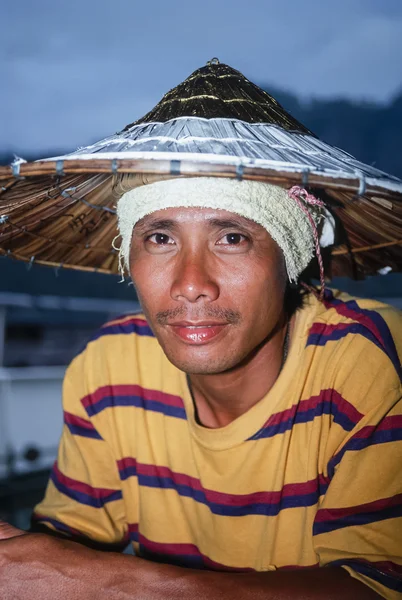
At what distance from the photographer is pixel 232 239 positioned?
1685mm

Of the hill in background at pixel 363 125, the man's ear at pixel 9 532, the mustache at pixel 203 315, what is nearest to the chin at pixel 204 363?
the mustache at pixel 203 315

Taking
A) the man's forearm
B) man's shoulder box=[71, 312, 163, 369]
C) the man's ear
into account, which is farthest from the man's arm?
man's shoulder box=[71, 312, 163, 369]

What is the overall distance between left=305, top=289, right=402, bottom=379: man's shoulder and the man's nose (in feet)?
1.51

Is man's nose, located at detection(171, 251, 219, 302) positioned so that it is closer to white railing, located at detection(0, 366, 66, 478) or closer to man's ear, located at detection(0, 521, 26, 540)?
man's ear, located at detection(0, 521, 26, 540)

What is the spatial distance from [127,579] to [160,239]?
0.99 m

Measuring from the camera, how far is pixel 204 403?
207cm

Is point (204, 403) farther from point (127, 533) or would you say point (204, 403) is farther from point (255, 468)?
point (127, 533)

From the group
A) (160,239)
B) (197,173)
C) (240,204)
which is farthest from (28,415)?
(197,173)

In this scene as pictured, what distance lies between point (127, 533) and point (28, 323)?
15.8 ft

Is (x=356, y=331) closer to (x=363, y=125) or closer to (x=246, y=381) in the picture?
(x=246, y=381)

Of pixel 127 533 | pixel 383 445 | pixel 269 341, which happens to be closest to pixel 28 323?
pixel 127 533

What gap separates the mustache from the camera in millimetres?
1623

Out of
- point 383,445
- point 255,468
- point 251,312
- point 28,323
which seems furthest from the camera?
point 28,323

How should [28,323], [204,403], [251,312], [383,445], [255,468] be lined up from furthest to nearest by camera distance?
[28,323]
[204,403]
[255,468]
[251,312]
[383,445]
